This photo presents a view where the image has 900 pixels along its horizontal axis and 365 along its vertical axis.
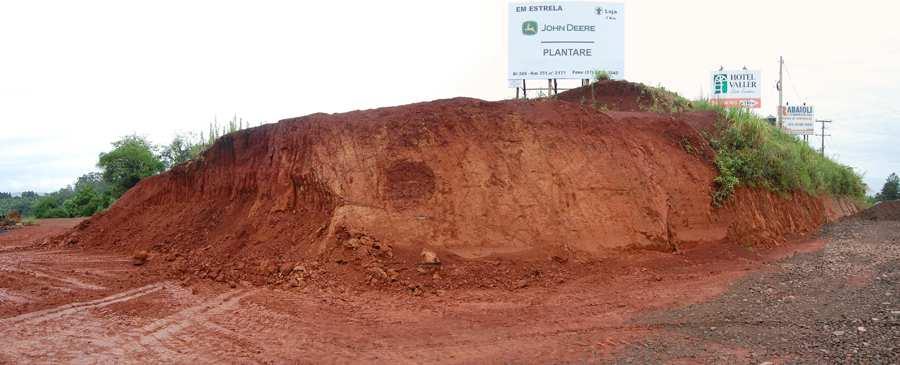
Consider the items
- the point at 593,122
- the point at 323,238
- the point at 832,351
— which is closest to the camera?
the point at 832,351

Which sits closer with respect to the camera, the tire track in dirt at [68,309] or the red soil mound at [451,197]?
the tire track in dirt at [68,309]

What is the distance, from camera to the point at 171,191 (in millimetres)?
12359

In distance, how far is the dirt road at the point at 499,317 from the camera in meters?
5.11

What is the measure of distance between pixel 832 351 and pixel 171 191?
11.6m

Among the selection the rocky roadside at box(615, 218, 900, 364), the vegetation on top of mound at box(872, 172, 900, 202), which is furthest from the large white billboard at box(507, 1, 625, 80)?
the vegetation on top of mound at box(872, 172, 900, 202)

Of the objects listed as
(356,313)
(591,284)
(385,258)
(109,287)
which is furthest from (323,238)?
(591,284)

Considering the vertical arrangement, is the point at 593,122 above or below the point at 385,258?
above

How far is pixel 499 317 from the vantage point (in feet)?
20.9

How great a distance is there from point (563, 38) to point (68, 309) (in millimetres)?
15677

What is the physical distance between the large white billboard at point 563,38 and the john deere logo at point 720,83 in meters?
10.6

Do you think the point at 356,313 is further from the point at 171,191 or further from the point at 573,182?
the point at 171,191

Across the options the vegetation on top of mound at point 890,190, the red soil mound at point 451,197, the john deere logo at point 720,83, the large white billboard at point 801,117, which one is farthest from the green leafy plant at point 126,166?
the vegetation on top of mound at point 890,190

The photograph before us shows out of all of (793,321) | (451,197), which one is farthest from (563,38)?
(793,321)

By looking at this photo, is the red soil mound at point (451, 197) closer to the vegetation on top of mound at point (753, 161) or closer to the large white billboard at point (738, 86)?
the vegetation on top of mound at point (753, 161)
